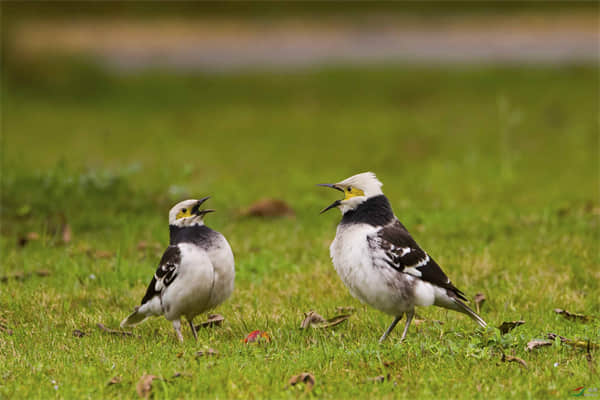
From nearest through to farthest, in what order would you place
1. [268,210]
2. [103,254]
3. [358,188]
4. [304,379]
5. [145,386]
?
[145,386] → [304,379] → [358,188] → [103,254] → [268,210]

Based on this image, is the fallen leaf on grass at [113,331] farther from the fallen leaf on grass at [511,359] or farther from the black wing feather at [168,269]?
the fallen leaf on grass at [511,359]

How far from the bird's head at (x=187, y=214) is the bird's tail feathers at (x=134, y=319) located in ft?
2.51

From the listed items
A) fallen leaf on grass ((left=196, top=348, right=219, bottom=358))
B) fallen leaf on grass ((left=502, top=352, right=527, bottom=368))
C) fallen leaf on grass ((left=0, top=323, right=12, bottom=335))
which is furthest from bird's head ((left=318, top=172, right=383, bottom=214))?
fallen leaf on grass ((left=0, top=323, right=12, bottom=335))

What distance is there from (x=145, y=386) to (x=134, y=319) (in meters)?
1.41

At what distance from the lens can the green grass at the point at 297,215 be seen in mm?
4832

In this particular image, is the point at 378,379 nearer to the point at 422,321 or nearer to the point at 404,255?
the point at 404,255

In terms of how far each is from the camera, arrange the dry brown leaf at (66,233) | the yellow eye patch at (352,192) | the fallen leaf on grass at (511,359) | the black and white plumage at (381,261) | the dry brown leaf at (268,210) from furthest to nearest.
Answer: the dry brown leaf at (268,210), the dry brown leaf at (66,233), the yellow eye patch at (352,192), the black and white plumage at (381,261), the fallen leaf on grass at (511,359)

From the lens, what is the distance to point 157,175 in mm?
11430

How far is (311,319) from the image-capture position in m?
5.84

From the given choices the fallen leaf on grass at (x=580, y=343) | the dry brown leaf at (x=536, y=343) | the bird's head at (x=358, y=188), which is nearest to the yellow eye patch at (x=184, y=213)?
the bird's head at (x=358, y=188)

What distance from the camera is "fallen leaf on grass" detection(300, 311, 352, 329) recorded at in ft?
19.0

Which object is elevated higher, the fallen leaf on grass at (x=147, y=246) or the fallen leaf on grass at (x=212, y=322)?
the fallen leaf on grass at (x=147, y=246)

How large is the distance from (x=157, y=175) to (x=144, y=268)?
4.21 m

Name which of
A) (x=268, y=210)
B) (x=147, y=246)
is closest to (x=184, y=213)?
(x=147, y=246)
